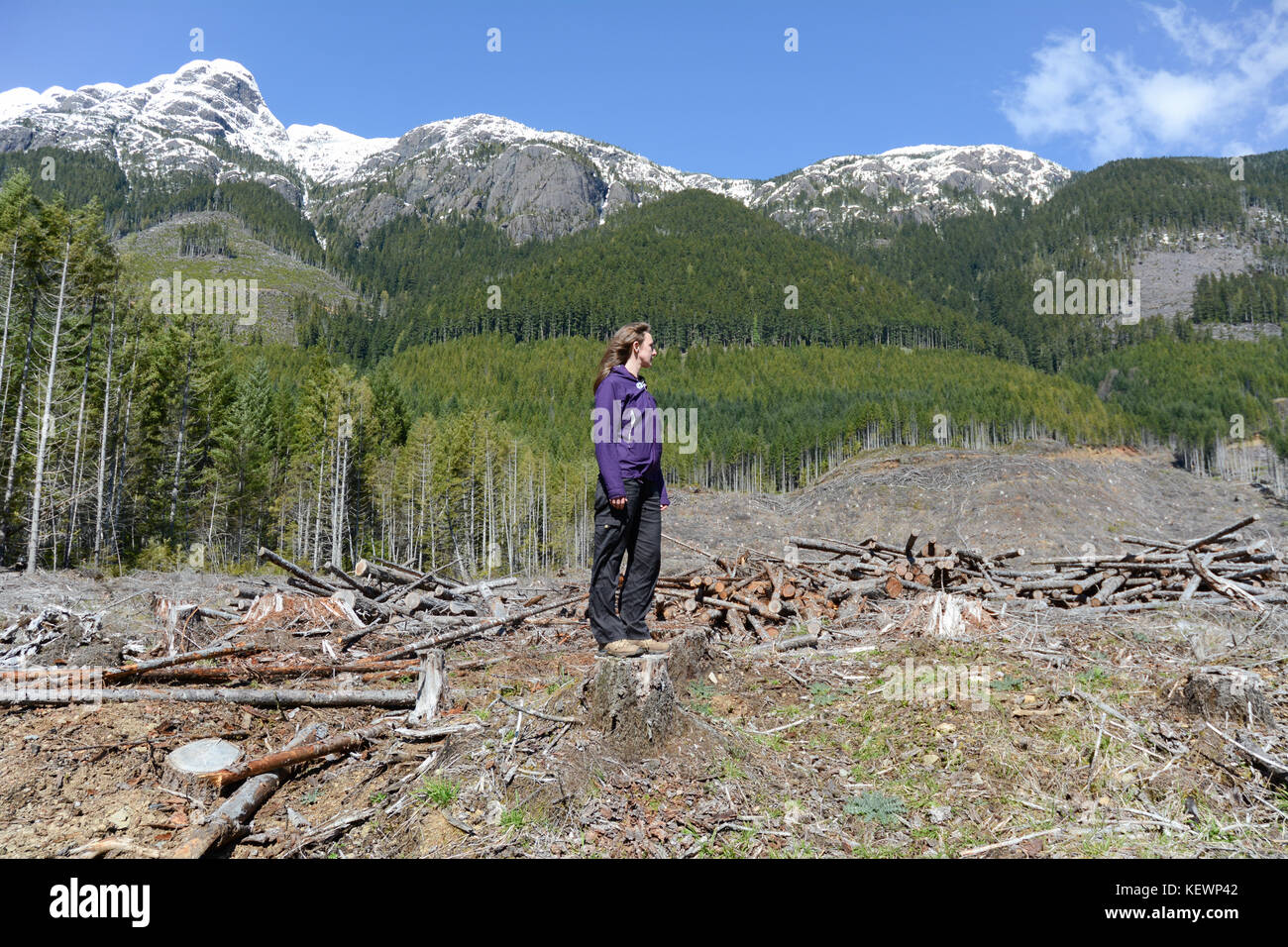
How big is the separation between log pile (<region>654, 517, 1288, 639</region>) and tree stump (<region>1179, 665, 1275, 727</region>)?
14.1ft

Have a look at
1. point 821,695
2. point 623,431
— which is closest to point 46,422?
point 623,431

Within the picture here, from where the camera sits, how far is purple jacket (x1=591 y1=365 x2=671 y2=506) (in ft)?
16.8

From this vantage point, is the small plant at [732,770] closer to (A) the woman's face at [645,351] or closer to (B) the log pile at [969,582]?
(A) the woman's face at [645,351]

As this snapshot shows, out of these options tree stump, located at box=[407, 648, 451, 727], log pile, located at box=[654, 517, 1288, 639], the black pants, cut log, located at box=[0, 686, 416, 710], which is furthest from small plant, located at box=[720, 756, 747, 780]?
log pile, located at box=[654, 517, 1288, 639]

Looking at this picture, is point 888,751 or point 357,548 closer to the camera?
point 888,751

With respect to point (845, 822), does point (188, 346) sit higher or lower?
higher

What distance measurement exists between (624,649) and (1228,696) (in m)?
4.41

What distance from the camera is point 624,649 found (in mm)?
4914

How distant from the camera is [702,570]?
39.9 ft

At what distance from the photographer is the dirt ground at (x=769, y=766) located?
3.51m
